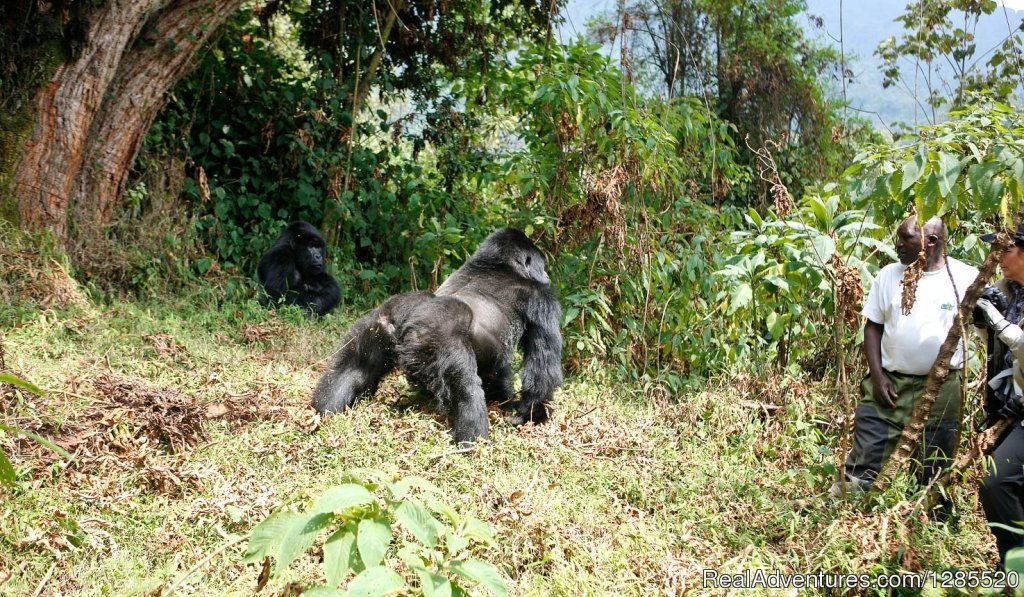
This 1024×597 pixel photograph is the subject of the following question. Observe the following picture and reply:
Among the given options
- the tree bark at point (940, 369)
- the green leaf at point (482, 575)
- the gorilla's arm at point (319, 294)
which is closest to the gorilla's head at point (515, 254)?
the tree bark at point (940, 369)

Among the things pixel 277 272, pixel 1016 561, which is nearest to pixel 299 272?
pixel 277 272

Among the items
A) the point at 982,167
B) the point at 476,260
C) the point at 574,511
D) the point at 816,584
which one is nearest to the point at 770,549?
the point at 816,584

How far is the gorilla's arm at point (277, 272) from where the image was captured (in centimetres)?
765

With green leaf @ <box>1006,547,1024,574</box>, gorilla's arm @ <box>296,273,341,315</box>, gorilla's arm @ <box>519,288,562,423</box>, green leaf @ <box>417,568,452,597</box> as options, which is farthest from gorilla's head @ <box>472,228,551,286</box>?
green leaf @ <box>1006,547,1024,574</box>

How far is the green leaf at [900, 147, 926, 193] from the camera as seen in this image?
3281 mm

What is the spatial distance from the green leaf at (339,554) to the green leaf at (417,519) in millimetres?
Answer: 130

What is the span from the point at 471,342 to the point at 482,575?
9.17ft

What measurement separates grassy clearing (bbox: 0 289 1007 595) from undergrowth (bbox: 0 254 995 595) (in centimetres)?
1

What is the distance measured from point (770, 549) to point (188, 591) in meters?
2.43

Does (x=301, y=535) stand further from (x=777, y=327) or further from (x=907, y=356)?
(x=777, y=327)

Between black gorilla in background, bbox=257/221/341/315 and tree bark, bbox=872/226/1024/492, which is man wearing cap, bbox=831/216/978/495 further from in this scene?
black gorilla in background, bbox=257/221/341/315

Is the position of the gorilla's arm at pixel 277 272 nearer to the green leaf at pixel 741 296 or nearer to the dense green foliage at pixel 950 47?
the green leaf at pixel 741 296

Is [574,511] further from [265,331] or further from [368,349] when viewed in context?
[265,331]

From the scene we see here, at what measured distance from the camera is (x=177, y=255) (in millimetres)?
7738
